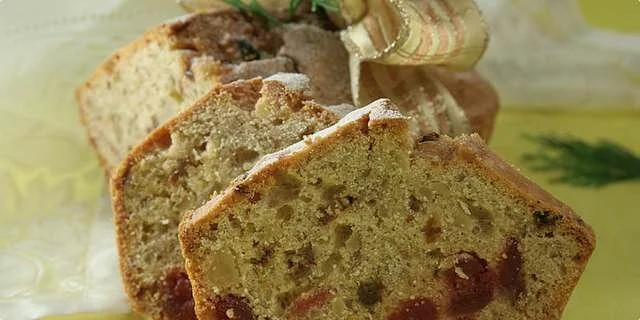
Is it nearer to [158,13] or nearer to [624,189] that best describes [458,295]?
[624,189]

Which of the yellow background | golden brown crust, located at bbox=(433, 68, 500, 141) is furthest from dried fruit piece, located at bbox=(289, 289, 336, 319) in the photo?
golden brown crust, located at bbox=(433, 68, 500, 141)

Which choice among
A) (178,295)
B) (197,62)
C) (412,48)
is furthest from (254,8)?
(178,295)

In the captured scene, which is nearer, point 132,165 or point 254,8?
point 132,165

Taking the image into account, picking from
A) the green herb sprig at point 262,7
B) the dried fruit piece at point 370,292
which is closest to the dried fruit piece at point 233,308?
the dried fruit piece at point 370,292

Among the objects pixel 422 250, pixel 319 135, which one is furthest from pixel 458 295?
pixel 319 135

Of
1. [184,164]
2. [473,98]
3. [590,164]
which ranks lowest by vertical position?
[590,164]

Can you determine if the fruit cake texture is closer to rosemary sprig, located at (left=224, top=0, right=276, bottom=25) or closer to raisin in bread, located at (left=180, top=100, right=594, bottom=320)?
rosemary sprig, located at (left=224, top=0, right=276, bottom=25)

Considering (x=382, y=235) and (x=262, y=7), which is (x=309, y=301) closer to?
(x=382, y=235)
